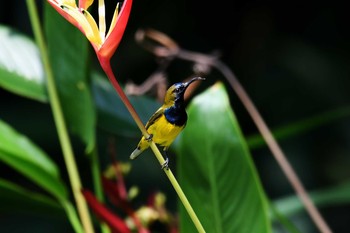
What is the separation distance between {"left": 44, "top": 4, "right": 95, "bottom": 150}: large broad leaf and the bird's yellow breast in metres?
0.37

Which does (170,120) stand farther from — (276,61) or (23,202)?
(276,61)

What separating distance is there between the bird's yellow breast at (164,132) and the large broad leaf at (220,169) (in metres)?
0.22

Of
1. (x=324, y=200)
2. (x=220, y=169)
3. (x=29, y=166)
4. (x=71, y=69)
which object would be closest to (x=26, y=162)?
(x=29, y=166)

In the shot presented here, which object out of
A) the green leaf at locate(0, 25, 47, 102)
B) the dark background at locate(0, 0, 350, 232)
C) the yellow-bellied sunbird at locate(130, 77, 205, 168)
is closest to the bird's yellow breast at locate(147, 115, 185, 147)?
the yellow-bellied sunbird at locate(130, 77, 205, 168)

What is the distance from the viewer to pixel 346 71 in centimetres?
200

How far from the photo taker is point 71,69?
30.8 inches

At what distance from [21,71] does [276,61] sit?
125 cm

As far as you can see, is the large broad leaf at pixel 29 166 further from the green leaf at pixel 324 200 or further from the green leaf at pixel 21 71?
the green leaf at pixel 324 200

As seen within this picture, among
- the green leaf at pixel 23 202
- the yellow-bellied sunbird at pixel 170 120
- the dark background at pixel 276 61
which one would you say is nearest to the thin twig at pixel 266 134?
the green leaf at pixel 23 202

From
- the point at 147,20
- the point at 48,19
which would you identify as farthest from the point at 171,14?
the point at 48,19

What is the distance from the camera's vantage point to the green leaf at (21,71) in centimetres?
85

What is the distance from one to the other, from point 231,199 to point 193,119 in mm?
81

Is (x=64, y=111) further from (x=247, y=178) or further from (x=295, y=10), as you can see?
(x=295, y=10)

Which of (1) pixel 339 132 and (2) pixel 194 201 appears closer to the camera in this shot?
(2) pixel 194 201
